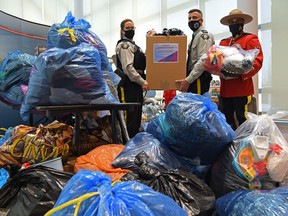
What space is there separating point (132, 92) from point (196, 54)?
67 centimetres

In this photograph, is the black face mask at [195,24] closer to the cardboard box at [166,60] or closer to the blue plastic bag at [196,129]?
the cardboard box at [166,60]

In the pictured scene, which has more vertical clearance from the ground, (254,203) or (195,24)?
(195,24)

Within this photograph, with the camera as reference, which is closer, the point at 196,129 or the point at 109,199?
the point at 109,199

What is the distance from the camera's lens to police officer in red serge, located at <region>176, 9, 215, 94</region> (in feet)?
7.58

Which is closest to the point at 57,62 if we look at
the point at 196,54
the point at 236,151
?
the point at 236,151

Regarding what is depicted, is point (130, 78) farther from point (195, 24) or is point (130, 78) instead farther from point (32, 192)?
point (32, 192)

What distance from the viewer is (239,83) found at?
2145 millimetres

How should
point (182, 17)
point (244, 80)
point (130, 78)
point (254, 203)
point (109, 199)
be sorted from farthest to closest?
1. point (182, 17)
2. point (130, 78)
3. point (244, 80)
4. point (254, 203)
5. point (109, 199)

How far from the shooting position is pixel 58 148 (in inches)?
62.6

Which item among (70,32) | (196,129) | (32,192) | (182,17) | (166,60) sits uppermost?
(182,17)

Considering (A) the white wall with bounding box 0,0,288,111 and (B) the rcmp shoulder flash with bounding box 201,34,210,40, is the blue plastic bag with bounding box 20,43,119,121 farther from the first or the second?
(A) the white wall with bounding box 0,0,288,111

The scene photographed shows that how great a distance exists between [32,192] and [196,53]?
1.80 metres

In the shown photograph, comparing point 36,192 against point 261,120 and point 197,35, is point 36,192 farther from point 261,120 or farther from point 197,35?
point 197,35

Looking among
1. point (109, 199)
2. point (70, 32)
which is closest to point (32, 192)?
point (109, 199)
